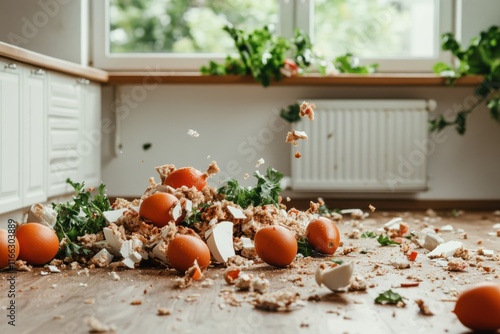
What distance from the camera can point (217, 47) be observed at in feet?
17.8

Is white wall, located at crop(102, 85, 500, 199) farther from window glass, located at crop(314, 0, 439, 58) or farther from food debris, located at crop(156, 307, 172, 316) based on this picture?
food debris, located at crop(156, 307, 172, 316)

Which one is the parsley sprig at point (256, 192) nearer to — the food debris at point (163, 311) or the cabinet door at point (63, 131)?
the food debris at point (163, 311)

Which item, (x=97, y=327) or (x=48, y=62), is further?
(x=48, y=62)

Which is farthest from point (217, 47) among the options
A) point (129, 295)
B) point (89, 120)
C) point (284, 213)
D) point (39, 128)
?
point (129, 295)

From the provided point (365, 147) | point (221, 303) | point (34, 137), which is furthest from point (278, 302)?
point (365, 147)

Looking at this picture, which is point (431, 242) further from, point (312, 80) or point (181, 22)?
point (181, 22)

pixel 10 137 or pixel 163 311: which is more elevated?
pixel 10 137

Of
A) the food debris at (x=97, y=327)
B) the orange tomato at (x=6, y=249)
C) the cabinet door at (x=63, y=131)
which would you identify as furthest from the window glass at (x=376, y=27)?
the food debris at (x=97, y=327)

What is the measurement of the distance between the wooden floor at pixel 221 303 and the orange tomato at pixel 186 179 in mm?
393

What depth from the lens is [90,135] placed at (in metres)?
4.05

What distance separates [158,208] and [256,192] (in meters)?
0.39

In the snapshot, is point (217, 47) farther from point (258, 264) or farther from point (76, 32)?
point (258, 264)

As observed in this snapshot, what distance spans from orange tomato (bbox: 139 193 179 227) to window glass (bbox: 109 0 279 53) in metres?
2.05

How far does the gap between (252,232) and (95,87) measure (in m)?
2.09
